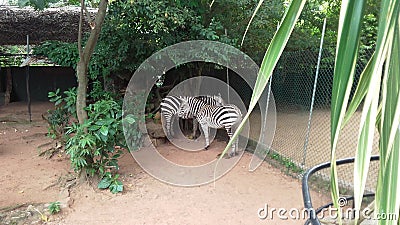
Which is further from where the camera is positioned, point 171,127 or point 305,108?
point 171,127

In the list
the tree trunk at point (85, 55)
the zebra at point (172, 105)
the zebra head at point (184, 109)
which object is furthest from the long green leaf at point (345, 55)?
the zebra head at point (184, 109)

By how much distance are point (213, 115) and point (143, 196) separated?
1.90 m

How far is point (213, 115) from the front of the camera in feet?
15.8

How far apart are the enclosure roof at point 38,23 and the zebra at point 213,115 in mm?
3654

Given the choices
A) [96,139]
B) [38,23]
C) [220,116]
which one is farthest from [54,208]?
[38,23]

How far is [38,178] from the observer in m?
3.65

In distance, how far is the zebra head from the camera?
17.1 feet

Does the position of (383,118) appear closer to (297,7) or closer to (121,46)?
(297,7)

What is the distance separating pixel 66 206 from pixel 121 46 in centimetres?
257

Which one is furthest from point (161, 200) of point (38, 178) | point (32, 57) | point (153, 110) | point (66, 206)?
point (32, 57)

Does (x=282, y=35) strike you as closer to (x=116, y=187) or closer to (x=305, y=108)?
(x=116, y=187)

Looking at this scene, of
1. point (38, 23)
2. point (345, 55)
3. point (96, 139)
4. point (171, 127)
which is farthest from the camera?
point (38, 23)

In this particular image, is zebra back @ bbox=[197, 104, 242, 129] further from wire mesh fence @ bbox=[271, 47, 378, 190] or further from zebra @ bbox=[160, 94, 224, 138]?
wire mesh fence @ bbox=[271, 47, 378, 190]

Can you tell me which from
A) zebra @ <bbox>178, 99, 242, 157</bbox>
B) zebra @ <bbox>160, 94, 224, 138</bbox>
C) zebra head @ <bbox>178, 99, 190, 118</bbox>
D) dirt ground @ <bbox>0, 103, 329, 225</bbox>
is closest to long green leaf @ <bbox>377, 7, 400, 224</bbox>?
dirt ground @ <bbox>0, 103, 329, 225</bbox>
